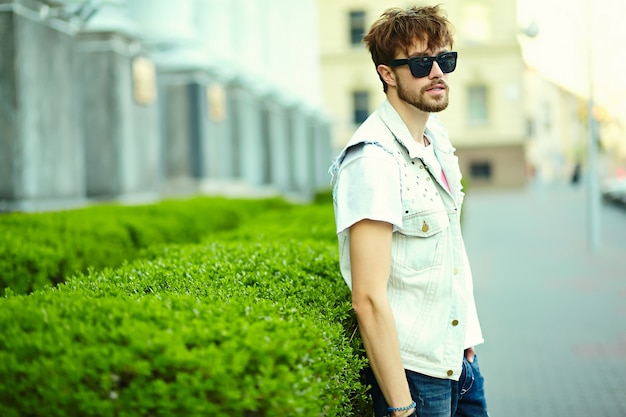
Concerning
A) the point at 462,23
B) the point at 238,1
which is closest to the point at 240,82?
the point at 238,1

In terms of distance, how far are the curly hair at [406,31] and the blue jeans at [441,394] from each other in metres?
1.25

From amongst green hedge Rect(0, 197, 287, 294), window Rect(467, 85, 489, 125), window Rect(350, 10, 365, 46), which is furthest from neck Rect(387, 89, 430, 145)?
window Rect(350, 10, 365, 46)

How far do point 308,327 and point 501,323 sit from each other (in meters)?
7.24

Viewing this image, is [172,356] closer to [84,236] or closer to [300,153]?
[84,236]

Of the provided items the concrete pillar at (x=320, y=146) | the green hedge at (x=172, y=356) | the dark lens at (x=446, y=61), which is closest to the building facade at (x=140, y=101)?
the concrete pillar at (x=320, y=146)

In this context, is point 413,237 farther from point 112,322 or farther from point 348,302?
point 112,322

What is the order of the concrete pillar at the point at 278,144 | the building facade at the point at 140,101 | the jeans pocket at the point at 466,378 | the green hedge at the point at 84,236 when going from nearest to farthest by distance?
the jeans pocket at the point at 466,378
the green hedge at the point at 84,236
the building facade at the point at 140,101
the concrete pillar at the point at 278,144

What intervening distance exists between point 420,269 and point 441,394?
483 mm

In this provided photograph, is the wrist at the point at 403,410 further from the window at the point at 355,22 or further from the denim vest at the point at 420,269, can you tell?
the window at the point at 355,22

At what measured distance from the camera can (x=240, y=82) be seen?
22.7m

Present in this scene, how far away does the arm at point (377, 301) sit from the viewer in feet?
9.68

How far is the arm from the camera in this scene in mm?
2949

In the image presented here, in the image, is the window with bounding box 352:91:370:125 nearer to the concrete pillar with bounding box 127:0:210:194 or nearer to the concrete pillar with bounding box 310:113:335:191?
the concrete pillar with bounding box 310:113:335:191

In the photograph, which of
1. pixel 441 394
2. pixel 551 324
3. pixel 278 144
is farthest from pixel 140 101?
pixel 278 144
